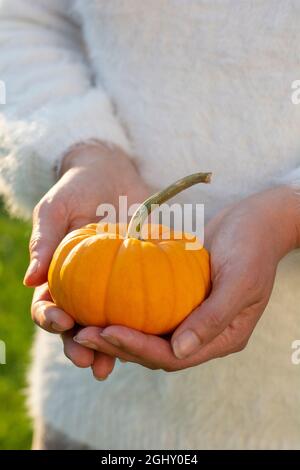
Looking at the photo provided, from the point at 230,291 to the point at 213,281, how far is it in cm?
5

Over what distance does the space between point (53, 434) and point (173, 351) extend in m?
0.72

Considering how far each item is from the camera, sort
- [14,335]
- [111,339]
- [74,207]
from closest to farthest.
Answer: [111,339]
[74,207]
[14,335]

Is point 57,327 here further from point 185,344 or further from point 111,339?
point 185,344

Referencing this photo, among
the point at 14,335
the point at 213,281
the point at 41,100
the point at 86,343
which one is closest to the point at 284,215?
the point at 213,281

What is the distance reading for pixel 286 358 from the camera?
Result: 1562 millimetres

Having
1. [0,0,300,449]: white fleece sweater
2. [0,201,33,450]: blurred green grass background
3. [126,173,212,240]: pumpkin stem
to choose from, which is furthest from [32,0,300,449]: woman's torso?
[0,201,33,450]: blurred green grass background

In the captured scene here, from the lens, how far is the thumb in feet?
4.56

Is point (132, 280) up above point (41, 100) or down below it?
below

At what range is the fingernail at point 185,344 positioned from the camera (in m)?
1.24

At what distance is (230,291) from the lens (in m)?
1.28

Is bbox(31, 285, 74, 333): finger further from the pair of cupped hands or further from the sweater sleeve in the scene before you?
the sweater sleeve

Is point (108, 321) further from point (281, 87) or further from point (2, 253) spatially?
point (2, 253)
